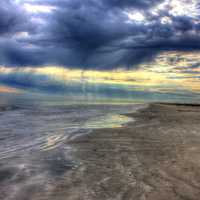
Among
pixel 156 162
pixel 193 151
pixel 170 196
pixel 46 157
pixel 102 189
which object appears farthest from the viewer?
pixel 193 151

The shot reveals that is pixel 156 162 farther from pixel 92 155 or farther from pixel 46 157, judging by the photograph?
pixel 46 157

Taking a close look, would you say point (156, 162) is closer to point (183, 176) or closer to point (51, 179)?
point (183, 176)

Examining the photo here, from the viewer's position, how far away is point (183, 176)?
578cm

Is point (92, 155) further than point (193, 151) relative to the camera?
No

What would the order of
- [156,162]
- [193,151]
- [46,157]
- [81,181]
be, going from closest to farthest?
[81,181], [156,162], [46,157], [193,151]

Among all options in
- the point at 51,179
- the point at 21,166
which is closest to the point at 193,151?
the point at 51,179

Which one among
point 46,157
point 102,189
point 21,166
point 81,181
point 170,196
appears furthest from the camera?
point 46,157

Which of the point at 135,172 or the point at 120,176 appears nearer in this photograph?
the point at 120,176

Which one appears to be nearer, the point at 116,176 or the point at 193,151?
the point at 116,176

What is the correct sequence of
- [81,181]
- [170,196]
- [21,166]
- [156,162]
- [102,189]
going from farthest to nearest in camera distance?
[156,162], [21,166], [81,181], [102,189], [170,196]

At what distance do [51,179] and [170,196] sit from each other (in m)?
2.92

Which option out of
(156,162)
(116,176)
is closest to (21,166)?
(116,176)

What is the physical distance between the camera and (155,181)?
543 centimetres

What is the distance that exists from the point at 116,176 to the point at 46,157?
301 centimetres
